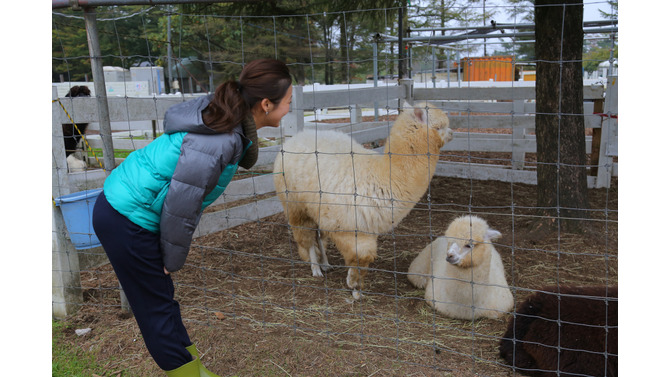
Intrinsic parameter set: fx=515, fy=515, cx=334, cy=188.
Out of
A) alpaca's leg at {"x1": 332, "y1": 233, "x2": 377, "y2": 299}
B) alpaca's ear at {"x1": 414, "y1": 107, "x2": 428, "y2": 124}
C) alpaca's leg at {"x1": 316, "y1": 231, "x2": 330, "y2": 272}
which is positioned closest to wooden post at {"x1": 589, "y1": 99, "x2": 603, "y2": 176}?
alpaca's ear at {"x1": 414, "y1": 107, "x2": 428, "y2": 124}

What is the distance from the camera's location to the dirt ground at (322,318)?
340 centimetres

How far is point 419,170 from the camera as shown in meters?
4.50

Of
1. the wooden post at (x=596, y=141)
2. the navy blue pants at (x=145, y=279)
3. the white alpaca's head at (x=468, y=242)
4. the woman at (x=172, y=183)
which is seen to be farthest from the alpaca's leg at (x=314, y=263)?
the wooden post at (x=596, y=141)

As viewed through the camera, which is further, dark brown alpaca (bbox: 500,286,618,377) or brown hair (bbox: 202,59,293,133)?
dark brown alpaca (bbox: 500,286,618,377)

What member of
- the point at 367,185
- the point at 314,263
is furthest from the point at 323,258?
the point at 367,185

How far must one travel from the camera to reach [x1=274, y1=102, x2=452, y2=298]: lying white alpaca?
4418 mm

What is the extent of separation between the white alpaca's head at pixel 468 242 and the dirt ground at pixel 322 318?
7.2 inches

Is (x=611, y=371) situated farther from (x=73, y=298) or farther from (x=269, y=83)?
(x=73, y=298)

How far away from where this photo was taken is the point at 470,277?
13.1 ft

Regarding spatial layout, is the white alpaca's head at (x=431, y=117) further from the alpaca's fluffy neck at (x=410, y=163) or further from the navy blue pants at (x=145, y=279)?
the navy blue pants at (x=145, y=279)

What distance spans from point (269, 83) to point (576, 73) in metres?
3.96

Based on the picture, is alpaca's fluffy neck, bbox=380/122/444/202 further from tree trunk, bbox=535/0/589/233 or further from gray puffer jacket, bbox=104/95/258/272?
gray puffer jacket, bbox=104/95/258/272

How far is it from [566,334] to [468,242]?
98 centimetres

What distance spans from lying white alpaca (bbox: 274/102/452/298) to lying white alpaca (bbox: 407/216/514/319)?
0.61 m
